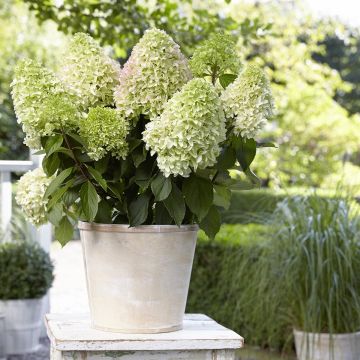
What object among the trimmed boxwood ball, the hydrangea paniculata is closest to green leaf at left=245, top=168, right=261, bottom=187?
the hydrangea paniculata

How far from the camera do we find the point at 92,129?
→ 152 cm

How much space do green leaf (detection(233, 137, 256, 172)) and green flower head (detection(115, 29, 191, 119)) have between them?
171mm

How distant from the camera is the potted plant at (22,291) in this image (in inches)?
168

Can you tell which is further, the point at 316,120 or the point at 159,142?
the point at 316,120

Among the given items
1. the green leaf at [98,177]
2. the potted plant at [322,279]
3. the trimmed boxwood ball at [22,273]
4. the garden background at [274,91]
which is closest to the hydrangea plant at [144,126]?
the green leaf at [98,177]

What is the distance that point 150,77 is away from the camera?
156cm

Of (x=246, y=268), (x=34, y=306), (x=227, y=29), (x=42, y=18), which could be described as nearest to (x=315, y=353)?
(x=246, y=268)

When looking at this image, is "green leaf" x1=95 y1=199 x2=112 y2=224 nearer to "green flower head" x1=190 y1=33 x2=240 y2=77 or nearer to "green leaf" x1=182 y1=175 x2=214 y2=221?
"green leaf" x1=182 y1=175 x2=214 y2=221

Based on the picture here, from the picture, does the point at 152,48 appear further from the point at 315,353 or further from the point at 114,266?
the point at 315,353

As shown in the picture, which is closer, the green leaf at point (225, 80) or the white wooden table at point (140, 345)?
the white wooden table at point (140, 345)

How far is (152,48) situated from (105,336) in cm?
60

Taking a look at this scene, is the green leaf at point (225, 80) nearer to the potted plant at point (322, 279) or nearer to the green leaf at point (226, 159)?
the green leaf at point (226, 159)

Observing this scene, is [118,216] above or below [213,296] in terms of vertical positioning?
above

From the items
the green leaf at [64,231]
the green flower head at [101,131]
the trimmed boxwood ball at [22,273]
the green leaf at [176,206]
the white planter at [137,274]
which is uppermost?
the green flower head at [101,131]
